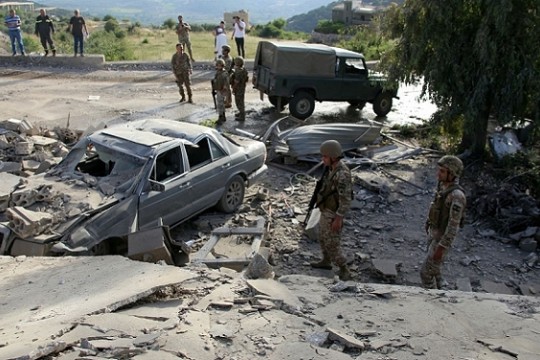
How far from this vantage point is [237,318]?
4.35 m

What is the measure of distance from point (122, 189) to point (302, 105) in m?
8.11

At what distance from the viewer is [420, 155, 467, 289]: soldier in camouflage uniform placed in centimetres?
557

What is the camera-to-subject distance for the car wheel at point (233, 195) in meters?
8.26

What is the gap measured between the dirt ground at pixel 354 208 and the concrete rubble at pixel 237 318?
2116 millimetres

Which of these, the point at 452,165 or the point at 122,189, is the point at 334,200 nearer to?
the point at 452,165

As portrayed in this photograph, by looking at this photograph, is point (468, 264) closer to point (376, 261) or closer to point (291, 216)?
point (376, 261)

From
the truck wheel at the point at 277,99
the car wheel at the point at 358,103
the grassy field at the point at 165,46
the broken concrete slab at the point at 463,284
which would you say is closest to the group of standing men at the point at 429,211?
the broken concrete slab at the point at 463,284

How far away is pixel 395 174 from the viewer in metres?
10.7

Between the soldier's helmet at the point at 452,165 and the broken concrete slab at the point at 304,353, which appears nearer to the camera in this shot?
the broken concrete slab at the point at 304,353

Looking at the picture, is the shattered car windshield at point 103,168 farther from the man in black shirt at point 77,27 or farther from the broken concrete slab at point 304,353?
the man in black shirt at point 77,27

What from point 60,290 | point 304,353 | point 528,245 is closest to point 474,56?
point 528,245

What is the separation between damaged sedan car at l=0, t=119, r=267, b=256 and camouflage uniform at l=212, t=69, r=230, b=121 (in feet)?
14.6

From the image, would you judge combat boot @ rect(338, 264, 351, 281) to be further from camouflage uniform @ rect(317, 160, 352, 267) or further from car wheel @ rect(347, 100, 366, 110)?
car wheel @ rect(347, 100, 366, 110)

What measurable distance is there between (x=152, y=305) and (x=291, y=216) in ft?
A: 14.6
